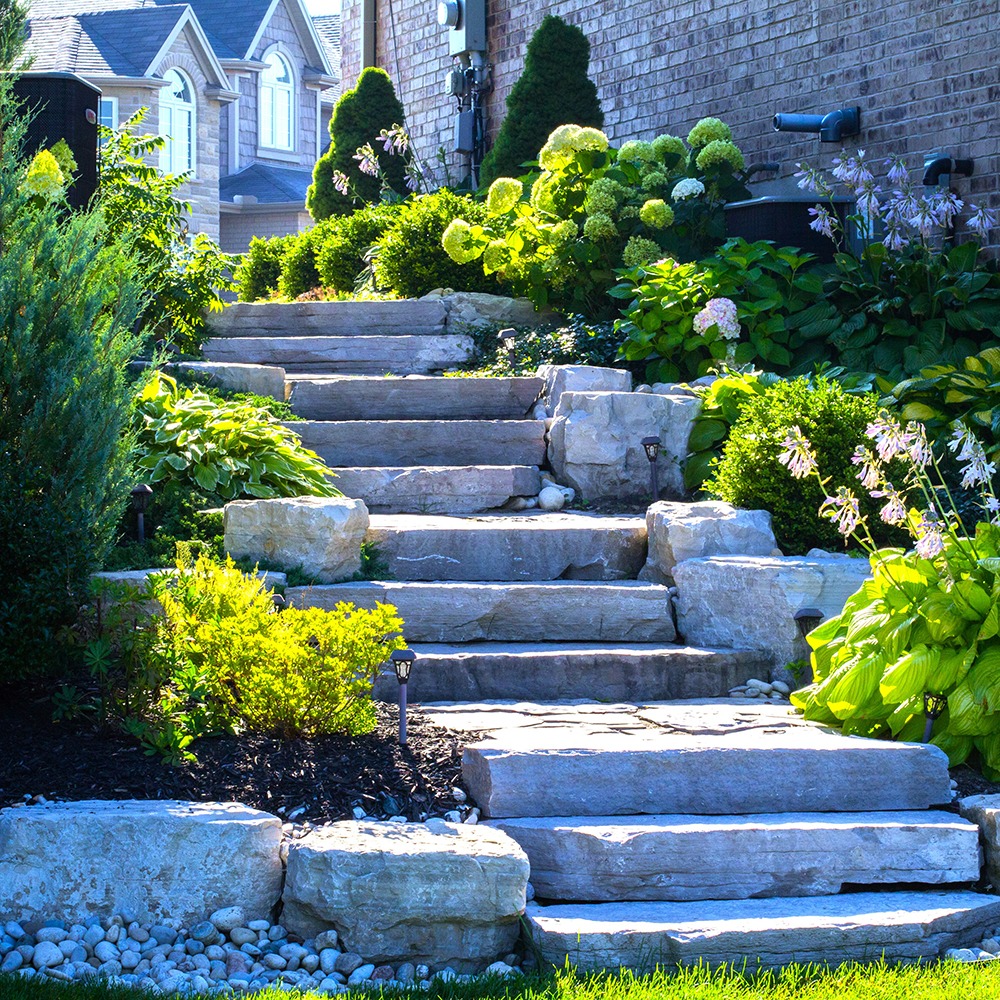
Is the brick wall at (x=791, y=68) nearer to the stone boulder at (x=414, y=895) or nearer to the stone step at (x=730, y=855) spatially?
the stone step at (x=730, y=855)

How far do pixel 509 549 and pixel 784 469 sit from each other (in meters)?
1.20

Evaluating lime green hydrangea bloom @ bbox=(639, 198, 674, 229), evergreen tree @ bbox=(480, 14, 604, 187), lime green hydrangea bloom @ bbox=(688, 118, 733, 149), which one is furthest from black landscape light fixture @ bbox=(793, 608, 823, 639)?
evergreen tree @ bbox=(480, 14, 604, 187)

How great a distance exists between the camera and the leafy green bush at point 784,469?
516 cm

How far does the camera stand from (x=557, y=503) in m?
6.25

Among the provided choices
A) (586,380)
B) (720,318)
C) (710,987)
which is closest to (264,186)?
(586,380)

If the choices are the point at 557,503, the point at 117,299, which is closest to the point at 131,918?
the point at 117,299

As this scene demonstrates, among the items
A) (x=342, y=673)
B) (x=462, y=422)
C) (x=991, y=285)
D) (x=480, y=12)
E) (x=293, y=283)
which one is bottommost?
(x=342, y=673)

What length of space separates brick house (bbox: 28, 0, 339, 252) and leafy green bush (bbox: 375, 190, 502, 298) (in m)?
15.4

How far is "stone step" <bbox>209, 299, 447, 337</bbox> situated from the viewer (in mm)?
8469

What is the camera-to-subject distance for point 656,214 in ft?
26.5

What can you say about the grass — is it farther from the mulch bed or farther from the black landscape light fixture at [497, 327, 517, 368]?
the black landscape light fixture at [497, 327, 517, 368]

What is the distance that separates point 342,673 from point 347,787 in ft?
1.09

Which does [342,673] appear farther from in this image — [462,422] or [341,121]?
[341,121]

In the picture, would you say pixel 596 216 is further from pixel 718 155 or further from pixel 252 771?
pixel 252 771
